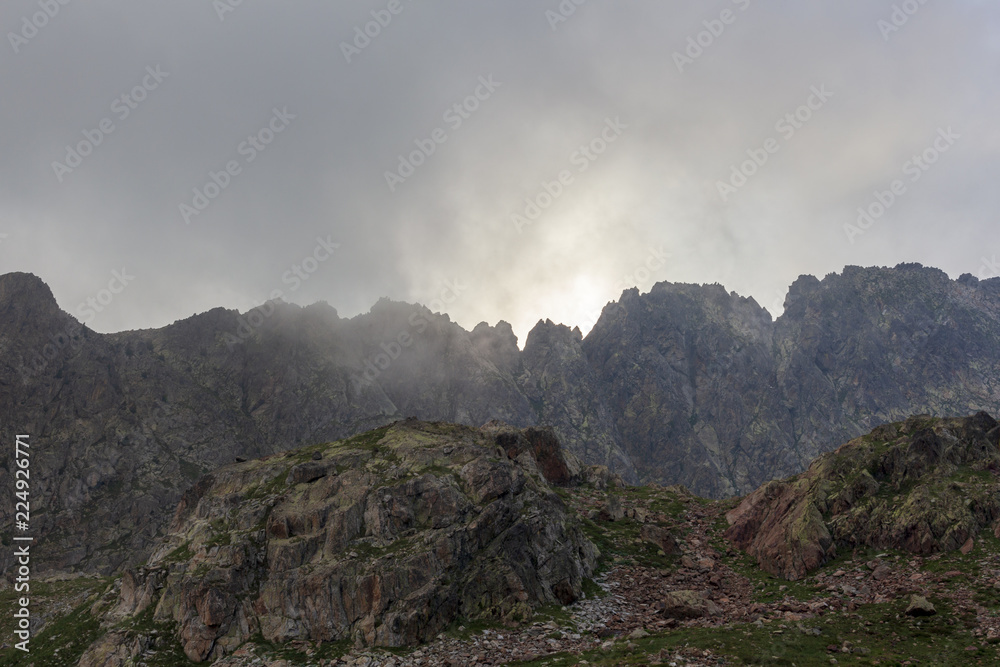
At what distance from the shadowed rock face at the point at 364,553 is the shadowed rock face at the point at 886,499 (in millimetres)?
24764

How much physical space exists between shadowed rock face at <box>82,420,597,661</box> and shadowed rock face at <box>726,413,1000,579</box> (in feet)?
81.2

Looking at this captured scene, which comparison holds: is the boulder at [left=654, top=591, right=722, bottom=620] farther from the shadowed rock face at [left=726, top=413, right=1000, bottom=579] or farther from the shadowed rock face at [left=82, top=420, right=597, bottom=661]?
the shadowed rock face at [left=726, top=413, right=1000, bottom=579]

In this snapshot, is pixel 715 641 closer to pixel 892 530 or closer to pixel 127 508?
pixel 892 530

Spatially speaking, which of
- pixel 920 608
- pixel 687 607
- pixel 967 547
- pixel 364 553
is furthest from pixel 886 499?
pixel 364 553

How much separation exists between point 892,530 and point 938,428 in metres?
22.3

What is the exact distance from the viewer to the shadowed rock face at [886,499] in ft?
Answer: 199

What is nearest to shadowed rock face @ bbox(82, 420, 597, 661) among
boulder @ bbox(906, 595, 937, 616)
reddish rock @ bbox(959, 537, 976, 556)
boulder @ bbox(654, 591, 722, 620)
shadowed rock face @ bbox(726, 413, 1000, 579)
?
boulder @ bbox(654, 591, 722, 620)

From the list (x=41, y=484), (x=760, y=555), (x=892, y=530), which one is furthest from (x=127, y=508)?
(x=892, y=530)

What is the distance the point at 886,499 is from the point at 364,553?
63.1m

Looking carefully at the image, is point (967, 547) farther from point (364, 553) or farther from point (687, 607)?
point (364, 553)

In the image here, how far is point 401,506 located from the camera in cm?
7044

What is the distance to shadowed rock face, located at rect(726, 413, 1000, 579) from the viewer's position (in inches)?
2384

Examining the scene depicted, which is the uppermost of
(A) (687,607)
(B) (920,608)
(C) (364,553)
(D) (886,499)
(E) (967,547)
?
(C) (364,553)

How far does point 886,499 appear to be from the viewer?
67.8m
